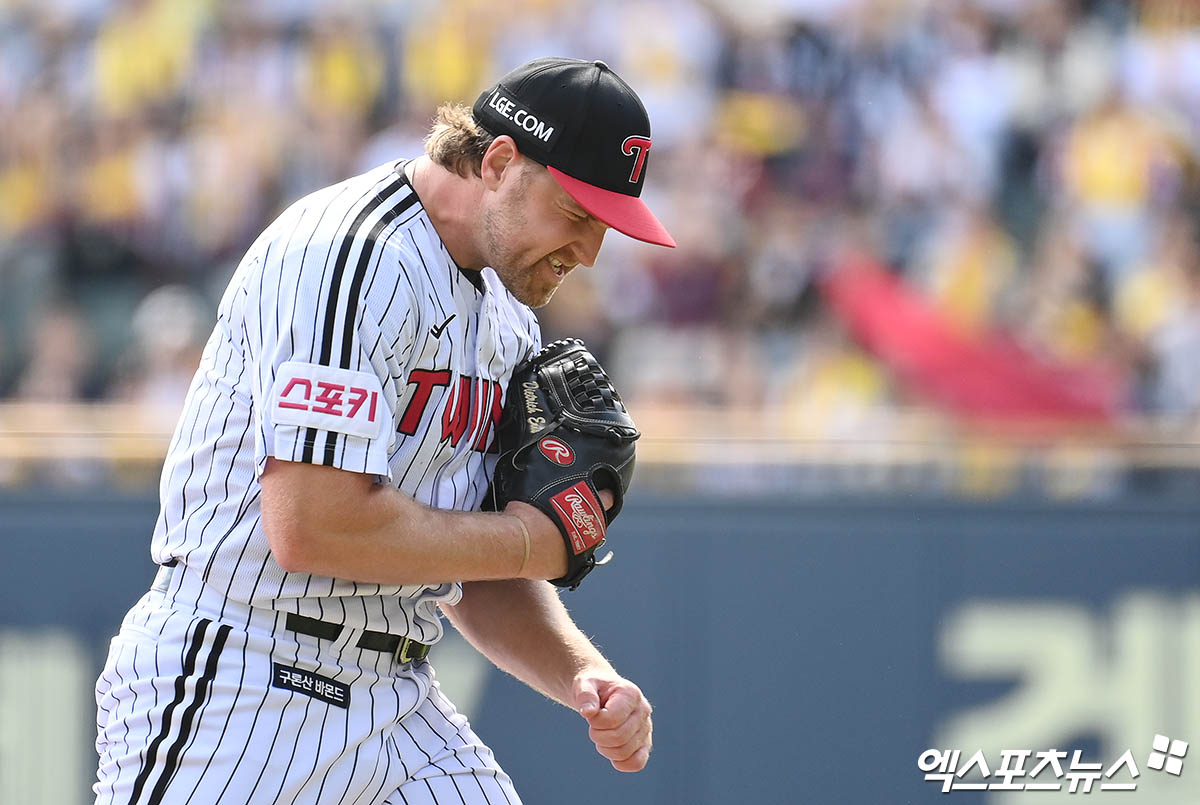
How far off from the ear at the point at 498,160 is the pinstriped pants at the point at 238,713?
0.88m

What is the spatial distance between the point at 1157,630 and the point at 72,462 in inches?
147

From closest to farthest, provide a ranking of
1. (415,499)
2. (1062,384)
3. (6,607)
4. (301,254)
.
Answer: (301,254) → (415,499) → (6,607) → (1062,384)

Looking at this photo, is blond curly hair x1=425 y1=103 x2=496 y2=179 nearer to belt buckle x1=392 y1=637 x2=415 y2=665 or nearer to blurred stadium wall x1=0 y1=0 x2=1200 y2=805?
belt buckle x1=392 y1=637 x2=415 y2=665

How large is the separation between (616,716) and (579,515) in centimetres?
39

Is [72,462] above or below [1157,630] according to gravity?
above

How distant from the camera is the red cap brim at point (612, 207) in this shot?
8.93 feet

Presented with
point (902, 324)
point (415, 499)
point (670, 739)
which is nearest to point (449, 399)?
point (415, 499)

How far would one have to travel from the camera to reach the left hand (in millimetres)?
2906

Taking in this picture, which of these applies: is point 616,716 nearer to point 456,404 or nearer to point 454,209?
point 456,404

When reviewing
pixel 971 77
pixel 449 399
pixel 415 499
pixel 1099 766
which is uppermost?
pixel 971 77

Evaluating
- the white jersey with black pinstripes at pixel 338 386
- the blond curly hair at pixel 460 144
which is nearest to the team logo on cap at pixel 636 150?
the blond curly hair at pixel 460 144

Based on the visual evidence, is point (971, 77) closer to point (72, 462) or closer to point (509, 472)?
point (72, 462)

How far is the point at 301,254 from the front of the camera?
8.58 ft
